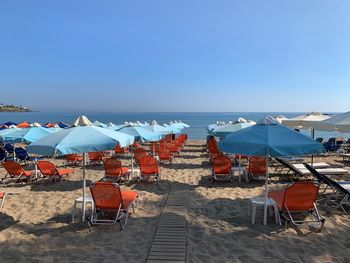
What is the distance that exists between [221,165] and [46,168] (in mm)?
5044

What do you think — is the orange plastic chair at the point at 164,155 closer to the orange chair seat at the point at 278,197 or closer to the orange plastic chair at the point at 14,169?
the orange plastic chair at the point at 14,169

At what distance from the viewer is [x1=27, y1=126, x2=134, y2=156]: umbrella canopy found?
199 inches

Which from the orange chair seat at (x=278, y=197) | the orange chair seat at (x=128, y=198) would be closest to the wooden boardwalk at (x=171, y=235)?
the orange chair seat at (x=128, y=198)

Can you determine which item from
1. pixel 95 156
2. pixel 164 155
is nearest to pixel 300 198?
pixel 164 155

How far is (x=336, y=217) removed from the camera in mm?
6020

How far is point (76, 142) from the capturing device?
5.24 metres

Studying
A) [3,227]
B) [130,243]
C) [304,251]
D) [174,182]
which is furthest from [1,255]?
[174,182]

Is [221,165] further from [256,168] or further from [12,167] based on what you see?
[12,167]

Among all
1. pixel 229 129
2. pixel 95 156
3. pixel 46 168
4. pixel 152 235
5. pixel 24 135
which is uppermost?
pixel 229 129

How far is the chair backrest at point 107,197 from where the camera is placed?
5.47 meters

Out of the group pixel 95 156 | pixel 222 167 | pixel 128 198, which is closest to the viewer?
pixel 128 198

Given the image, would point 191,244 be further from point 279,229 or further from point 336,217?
point 336,217

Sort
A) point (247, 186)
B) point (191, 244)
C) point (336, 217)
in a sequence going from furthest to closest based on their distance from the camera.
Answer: point (247, 186) < point (336, 217) < point (191, 244)

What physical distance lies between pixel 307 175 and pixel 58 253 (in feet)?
23.6
